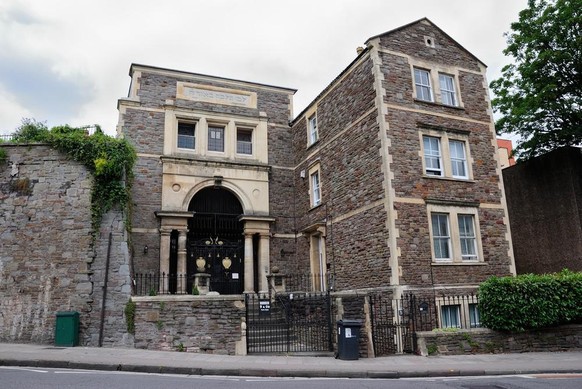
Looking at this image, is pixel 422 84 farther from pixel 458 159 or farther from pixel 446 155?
pixel 458 159

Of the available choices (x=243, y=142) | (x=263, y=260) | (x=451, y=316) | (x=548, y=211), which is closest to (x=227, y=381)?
(x=451, y=316)

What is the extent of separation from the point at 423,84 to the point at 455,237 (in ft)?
19.8

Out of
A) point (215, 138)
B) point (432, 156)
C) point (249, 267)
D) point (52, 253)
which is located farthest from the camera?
point (215, 138)

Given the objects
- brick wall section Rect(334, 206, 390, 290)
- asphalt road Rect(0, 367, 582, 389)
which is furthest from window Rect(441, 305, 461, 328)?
asphalt road Rect(0, 367, 582, 389)

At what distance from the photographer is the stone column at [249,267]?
19922 mm

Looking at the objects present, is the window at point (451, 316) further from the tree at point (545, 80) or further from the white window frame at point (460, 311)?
the tree at point (545, 80)

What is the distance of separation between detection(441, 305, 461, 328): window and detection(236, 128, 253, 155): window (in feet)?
37.2

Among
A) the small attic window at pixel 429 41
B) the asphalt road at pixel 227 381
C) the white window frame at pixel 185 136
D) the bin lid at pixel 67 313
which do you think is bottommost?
the asphalt road at pixel 227 381

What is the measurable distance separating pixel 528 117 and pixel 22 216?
781 inches

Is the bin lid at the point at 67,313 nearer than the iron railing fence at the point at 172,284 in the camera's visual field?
Yes

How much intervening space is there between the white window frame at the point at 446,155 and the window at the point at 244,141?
8.51 metres

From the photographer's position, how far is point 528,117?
20.2 m

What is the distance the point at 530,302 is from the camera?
13156mm

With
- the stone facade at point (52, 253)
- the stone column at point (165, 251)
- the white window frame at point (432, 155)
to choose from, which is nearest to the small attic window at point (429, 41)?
the white window frame at point (432, 155)
